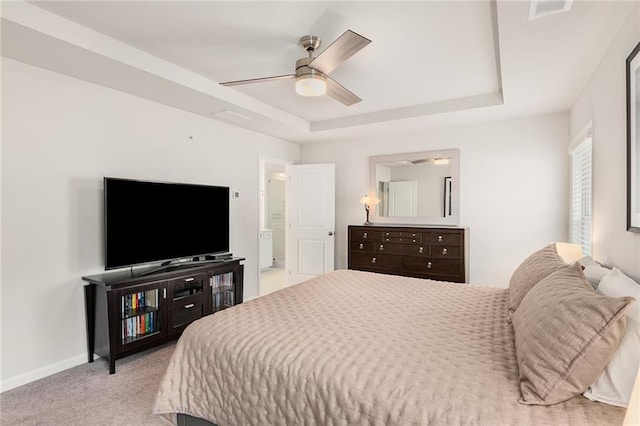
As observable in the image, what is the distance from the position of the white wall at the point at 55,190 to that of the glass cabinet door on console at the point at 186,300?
0.72 meters

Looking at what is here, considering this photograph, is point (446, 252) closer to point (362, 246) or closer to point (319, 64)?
point (362, 246)

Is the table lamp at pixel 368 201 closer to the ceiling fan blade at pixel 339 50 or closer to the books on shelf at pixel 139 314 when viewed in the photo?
the ceiling fan blade at pixel 339 50

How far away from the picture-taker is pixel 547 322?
1264 millimetres

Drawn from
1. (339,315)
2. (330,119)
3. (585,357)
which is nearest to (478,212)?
(330,119)

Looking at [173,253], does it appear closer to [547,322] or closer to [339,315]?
[339,315]

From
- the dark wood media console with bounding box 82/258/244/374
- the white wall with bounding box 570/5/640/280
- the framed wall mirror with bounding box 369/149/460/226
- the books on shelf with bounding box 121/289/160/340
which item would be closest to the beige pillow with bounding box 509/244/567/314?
the white wall with bounding box 570/5/640/280

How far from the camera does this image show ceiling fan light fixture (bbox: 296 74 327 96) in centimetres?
252

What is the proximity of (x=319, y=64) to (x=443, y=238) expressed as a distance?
107 inches

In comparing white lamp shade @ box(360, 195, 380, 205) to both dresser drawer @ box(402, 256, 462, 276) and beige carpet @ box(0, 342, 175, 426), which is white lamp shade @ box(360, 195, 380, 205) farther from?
beige carpet @ box(0, 342, 175, 426)

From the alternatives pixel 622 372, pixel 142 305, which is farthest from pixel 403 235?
pixel 622 372

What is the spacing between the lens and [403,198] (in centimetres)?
496

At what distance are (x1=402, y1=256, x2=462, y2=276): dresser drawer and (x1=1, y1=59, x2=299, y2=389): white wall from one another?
10.3 feet

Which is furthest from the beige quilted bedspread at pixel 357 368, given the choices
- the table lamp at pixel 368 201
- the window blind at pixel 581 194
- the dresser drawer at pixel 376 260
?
the table lamp at pixel 368 201

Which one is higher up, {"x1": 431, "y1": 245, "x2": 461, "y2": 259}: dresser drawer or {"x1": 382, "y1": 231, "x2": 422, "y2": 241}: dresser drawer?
{"x1": 382, "y1": 231, "x2": 422, "y2": 241}: dresser drawer
